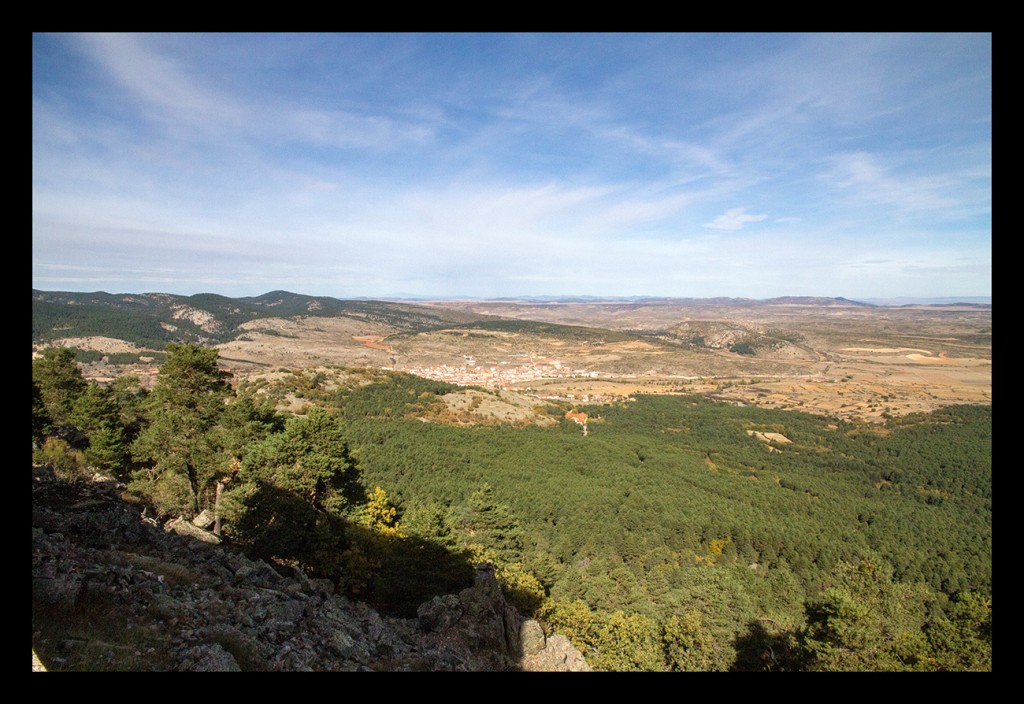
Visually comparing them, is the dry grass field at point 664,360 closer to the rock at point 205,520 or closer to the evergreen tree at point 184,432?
the evergreen tree at point 184,432

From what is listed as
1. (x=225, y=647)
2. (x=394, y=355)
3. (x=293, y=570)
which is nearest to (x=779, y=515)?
(x=293, y=570)

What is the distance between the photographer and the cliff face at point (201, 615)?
5.21 metres

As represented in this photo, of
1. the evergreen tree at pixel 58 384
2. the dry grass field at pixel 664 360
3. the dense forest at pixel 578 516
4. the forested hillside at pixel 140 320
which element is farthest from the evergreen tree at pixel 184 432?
the forested hillside at pixel 140 320

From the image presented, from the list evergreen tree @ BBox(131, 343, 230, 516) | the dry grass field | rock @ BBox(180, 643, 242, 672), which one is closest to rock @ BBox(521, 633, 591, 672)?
rock @ BBox(180, 643, 242, 672)

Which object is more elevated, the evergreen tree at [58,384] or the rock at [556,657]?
the evergreen tree at [58,384]

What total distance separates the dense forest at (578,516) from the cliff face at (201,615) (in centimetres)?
264

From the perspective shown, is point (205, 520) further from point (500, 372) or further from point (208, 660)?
point (500, 372)

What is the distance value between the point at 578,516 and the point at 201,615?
27.2 m

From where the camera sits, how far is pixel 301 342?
449ft

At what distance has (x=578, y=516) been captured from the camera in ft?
101

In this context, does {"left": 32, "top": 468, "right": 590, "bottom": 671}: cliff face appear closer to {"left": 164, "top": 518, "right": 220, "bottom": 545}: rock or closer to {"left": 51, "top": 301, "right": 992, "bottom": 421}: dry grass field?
{"left": 164, "top": 518, "right": 220, "bottom": 545}: rock
